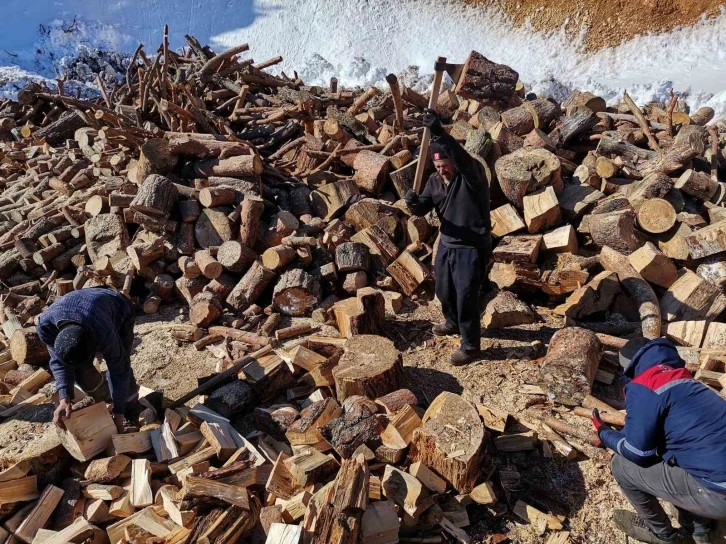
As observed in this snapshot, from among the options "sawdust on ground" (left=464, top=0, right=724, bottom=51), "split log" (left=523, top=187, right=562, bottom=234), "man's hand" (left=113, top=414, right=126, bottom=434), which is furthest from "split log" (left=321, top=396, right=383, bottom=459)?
"sawdust on ground" (left=464, top=0, right=724, bottom=51)

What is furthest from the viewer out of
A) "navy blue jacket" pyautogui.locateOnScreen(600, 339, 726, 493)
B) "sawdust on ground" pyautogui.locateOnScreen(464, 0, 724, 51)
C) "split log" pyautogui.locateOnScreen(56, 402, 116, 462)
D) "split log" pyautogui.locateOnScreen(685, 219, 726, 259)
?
"sawdust on ground" pyautogui.locateOnScreen(464, 0, 724, 51)

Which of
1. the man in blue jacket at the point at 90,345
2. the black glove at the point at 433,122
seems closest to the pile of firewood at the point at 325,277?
the man in blue jacket at the point at 90,345

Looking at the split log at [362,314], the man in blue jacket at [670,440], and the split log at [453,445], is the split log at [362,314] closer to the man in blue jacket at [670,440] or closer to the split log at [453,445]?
the split log at [453,445]

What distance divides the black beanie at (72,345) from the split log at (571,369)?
3534 mm

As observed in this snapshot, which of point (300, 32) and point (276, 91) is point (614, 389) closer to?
point (276, 91)

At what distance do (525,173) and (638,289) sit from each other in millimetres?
1749

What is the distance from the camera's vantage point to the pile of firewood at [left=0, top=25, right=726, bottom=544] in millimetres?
3191

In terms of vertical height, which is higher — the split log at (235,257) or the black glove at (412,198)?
the black glove at (412,198)

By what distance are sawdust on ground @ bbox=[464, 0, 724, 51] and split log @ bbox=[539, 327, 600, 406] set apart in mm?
14153

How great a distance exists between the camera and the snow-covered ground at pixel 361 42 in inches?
525

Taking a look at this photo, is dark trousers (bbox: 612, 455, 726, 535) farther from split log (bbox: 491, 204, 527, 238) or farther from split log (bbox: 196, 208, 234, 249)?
split log (bbox: 196, 208, 234, 249)

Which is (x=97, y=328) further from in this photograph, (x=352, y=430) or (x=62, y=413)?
(x=352, y=430)

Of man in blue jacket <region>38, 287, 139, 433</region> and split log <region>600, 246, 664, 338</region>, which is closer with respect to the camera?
man in blue jacket <region>38, 287, 139, 433</region>

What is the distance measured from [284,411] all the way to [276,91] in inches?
331
